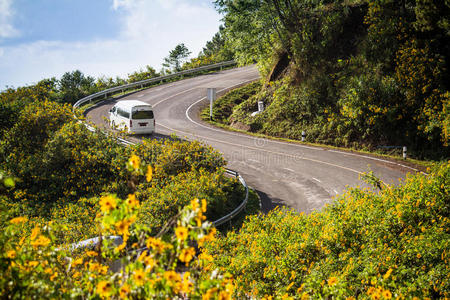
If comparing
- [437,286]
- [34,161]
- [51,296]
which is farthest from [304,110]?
[51,296]

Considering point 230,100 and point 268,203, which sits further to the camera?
point 230,100

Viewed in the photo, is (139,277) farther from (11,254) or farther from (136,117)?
(136,117)

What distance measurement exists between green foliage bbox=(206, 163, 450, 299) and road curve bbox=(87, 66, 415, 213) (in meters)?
4.48

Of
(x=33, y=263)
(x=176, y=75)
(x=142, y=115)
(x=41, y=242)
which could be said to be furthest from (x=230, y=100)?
(x=33, y=263)

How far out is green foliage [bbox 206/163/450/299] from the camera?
621cm

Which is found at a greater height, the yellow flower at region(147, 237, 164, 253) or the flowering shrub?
the yellow flower at region(147, 237, 164, 253)

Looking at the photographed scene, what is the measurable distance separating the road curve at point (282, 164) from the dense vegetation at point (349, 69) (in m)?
2.33

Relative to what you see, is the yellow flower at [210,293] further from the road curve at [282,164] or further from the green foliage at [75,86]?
the green foliage at [75,86]

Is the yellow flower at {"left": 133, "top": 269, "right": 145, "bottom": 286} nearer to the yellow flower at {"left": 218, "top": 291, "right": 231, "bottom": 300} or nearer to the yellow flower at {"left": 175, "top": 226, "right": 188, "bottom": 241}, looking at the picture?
the yellow flower at {"left": 175, "top": 226, "right": 188, "bottom": 241}

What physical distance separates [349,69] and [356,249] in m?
17.4

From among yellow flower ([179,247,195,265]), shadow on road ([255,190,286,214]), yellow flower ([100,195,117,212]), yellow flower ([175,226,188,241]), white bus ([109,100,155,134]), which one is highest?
yellow flower ([100,195,117,212])

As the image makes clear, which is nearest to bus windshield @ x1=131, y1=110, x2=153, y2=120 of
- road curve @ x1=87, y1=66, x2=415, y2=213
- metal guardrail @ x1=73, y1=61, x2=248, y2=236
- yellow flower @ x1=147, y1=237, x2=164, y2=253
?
road curve @ x1=87, y1=66, x2=415, y2=213

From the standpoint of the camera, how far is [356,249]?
7.70 metres

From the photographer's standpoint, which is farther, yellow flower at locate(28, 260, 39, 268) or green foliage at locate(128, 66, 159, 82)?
green foliage at locate(128, 66, 159, 82)
